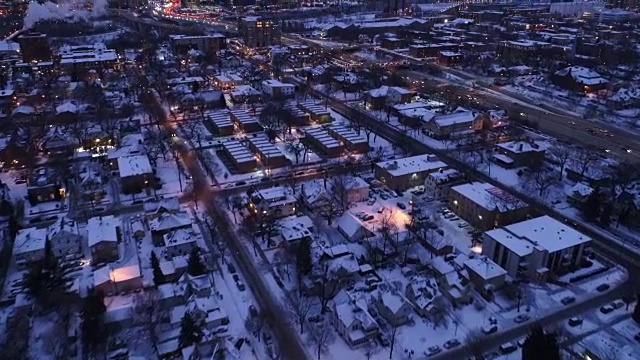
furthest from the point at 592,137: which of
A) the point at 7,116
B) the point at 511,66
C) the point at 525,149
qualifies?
the point at 7,116

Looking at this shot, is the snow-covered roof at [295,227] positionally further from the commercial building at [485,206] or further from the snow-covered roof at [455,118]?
the snow-covered roof at [455,118]

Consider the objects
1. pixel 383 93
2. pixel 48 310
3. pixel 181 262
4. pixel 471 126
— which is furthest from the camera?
pixel 383 93

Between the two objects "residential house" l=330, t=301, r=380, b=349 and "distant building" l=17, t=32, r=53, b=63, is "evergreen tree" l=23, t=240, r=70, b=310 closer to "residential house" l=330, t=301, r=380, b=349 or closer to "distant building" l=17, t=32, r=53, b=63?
"residential house" l=330, t=301, r=380, b=349

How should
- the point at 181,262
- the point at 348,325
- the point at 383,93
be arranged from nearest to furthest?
the point at 348,325, the point at 181,262, the point at 383,93

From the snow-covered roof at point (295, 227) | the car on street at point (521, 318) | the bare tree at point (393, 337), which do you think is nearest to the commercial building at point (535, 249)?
the car on street at point (521, 318)

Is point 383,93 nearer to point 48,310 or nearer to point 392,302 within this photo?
point 392,302

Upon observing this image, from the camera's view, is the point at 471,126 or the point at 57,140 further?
the point at 471,126

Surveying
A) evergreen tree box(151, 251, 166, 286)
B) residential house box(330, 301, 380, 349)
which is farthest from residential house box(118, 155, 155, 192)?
residential house box(330, 301, 380, 349)
